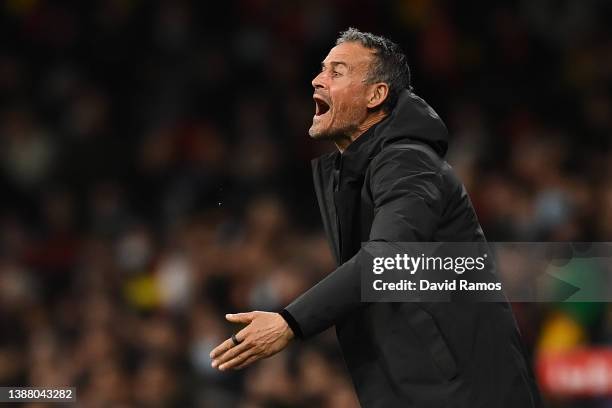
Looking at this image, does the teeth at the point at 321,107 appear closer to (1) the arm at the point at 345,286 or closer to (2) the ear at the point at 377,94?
(2) the ear at the point at 377,94

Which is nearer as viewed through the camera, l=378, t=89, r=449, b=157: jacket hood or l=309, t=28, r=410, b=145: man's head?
l=378, t=89, r=449, b=157: jacket hood

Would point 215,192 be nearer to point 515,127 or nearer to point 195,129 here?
point 195,129

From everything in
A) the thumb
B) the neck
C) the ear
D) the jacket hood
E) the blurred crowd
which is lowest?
the thumb

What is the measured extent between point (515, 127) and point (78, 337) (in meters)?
2.92

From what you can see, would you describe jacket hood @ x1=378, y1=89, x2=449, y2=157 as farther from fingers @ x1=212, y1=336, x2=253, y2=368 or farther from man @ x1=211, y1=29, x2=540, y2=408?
fingers @ x1=212, y1=336, x2=253, y2=368

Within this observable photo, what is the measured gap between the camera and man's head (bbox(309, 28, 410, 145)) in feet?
11.0

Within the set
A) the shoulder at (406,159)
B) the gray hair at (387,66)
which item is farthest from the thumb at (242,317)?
the gray hair at (387,66)

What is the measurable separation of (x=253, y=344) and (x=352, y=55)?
1.03m

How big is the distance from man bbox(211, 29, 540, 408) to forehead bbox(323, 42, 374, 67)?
163 mm

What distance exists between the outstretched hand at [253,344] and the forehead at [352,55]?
3.07 ft

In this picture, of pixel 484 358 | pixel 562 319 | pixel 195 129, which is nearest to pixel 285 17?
pixel 195 129

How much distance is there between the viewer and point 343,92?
11.0 ft

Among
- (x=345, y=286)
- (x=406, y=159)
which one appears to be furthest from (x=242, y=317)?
(x=406, y=159)

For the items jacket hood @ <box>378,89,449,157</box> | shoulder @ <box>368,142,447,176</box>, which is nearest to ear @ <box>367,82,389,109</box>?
jacket hood @ <box>378,89,449,157</box>
